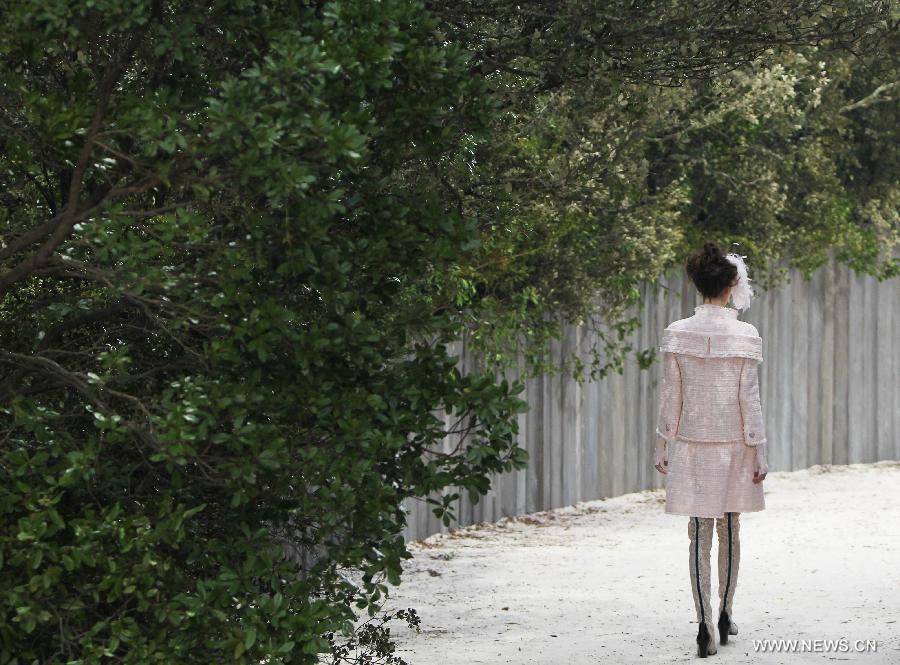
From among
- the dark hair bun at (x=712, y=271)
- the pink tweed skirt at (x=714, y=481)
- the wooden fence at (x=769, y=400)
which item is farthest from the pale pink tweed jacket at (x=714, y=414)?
the wooden fence at (x=769, y=400)

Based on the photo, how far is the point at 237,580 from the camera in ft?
12.8

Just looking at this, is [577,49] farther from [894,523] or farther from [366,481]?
[894,523]

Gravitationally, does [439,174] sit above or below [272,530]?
above

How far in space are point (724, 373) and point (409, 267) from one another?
2.85m

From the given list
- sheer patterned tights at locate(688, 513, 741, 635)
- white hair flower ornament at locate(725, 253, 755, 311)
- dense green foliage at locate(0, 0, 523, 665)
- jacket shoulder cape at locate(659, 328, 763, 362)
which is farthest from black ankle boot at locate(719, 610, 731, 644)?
dense green foliage at locate(0, 0, 523, 665)

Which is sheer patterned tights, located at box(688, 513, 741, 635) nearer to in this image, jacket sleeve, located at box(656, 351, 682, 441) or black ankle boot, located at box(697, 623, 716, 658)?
black ankle boot, located at box(697, 623, 716, 658)

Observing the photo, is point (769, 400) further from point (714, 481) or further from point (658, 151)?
point (714, 481)

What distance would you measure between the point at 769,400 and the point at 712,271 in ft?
28.1

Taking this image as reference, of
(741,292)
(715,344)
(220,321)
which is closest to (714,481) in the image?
(715,344)

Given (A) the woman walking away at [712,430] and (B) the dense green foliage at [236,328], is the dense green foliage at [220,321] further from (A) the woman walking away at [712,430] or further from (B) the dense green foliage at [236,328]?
(A) the woman walking away at [712,430]

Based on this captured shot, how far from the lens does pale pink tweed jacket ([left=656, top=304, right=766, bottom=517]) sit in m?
6.50

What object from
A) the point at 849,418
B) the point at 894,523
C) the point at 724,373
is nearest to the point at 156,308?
→ the point at 724,373

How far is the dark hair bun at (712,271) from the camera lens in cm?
660

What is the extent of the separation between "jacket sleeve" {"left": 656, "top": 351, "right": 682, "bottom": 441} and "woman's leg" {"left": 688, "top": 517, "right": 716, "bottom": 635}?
0.41m
